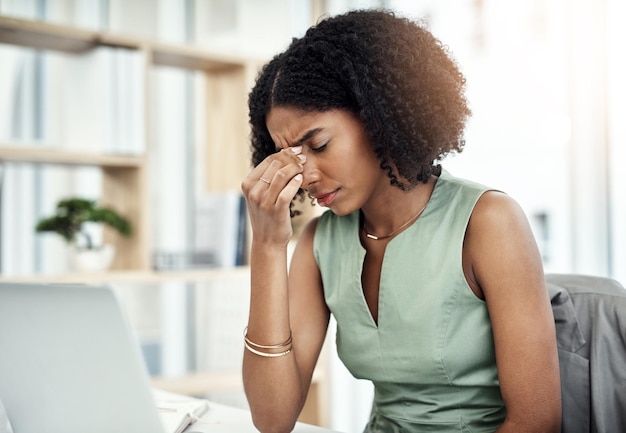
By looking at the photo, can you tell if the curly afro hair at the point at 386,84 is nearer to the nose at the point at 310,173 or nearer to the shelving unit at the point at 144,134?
the nose at the point at 310,173

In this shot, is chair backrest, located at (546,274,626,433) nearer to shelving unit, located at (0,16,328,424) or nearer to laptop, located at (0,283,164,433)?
laptop, located at (0,283,164,433)

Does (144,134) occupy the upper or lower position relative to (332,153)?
upper

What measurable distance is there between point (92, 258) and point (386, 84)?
166 centimetres

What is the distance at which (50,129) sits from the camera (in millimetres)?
3705

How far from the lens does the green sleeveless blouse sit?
4.25 ft

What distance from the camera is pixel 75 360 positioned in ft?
2.81

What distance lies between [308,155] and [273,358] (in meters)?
0.37

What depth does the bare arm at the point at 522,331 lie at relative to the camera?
46.7 inches

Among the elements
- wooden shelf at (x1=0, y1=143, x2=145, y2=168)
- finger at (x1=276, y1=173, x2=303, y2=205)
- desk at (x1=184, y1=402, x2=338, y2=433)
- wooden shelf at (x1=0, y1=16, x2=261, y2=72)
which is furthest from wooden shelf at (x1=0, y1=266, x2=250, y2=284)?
finger at (x1=276, y1=173, x2=303, y2=205)

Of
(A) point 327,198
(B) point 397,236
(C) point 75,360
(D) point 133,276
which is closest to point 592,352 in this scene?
(B) point 397,236

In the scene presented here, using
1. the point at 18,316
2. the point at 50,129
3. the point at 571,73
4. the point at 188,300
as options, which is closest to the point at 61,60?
the point at 50,129

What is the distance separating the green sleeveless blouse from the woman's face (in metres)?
0.13

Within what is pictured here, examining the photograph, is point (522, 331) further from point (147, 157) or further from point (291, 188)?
point (147, 157)

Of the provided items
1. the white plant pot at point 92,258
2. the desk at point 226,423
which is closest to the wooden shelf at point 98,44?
the white plant pot at point 92,258
